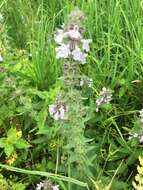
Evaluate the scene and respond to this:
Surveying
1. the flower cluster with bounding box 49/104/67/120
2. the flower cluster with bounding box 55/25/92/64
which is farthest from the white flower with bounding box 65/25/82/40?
the flower cluster with bounding box 49/104/67/120

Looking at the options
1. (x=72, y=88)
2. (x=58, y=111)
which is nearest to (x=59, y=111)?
(x=58, y=111)

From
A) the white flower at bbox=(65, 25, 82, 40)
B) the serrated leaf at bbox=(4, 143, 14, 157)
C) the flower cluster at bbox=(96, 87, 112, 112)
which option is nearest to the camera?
the white flower at bbox=(65, 25, 82, 40)

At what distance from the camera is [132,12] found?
273 cm

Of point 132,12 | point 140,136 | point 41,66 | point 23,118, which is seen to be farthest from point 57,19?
point 140,136

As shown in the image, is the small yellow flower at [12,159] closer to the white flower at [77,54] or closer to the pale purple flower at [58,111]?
the pale purple flower at [58,111]

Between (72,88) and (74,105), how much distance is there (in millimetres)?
59

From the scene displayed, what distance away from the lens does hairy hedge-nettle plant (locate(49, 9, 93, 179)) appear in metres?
1.57

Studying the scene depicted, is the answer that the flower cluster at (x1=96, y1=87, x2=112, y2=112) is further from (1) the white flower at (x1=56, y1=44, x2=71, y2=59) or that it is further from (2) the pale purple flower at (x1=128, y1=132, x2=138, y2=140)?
(1) the white flower at (x1=56, y1=44, x2=71, y2=59)

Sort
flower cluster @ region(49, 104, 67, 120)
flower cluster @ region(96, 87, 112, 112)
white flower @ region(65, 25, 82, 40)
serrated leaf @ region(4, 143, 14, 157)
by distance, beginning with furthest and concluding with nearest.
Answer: flower cluster @ region(96, 87, 112, 112) < serrated leaf @ region(4, 143, 14, 157) < flower cluster @ region(49, 104, 67, 120) < white flower @ region(65, 25, 82, 40)

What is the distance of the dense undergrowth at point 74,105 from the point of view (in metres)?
1.77

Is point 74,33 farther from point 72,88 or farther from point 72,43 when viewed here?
point 72,88

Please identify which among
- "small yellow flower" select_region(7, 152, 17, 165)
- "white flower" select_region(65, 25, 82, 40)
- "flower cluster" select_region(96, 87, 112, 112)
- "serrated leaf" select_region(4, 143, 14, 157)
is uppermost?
"white flower" select_region(65, 25, 82, 40)

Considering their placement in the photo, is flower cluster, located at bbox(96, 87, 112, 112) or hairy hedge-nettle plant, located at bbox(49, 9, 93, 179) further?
flower cluster, located at bbox(96, 87, 112, 112)

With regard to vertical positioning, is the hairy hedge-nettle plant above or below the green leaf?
above
